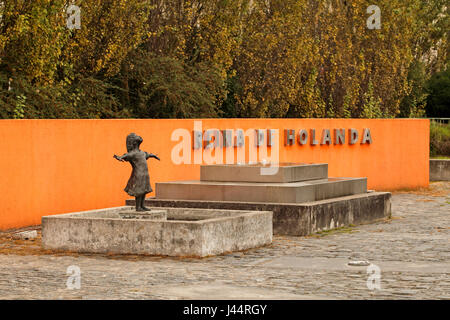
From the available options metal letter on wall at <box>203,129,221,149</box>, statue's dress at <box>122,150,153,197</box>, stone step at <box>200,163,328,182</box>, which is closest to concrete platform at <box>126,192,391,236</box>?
stone step at <box>200,163,328,182</box>

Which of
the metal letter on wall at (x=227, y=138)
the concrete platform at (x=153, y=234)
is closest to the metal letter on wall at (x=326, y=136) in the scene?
the metal letter on wall at (x=227, y=138)

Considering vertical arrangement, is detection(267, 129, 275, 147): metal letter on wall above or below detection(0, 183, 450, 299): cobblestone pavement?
above

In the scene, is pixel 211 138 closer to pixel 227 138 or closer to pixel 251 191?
pixel 227 138

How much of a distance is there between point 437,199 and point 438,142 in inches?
507

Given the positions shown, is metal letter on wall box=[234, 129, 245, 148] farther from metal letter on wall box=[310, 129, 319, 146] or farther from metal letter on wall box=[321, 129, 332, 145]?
metal letter on wall box=[321, 129, 332, 145]

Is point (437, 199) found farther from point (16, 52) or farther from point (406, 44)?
point (406, 44)

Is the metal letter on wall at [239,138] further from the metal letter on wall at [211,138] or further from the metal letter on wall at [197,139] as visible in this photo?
the metal letter on wall at [197,139]

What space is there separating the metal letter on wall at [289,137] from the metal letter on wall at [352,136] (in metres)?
2.37

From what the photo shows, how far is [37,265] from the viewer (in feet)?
38.8

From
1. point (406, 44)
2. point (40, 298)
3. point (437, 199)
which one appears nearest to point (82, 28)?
point (437, 199)

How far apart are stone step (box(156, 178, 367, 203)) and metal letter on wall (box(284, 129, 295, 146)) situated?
→ 5866mm

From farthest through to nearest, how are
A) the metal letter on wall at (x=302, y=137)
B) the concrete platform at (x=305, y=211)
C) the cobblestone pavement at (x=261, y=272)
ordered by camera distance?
the metal letter on wall at (x=302, y=137) < the concrete platform at (x=305, y=211) < the cobblestone pavement at (x=261, y=272)

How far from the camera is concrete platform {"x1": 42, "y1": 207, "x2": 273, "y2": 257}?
489 inches

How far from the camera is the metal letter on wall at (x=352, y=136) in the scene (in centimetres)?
2461
